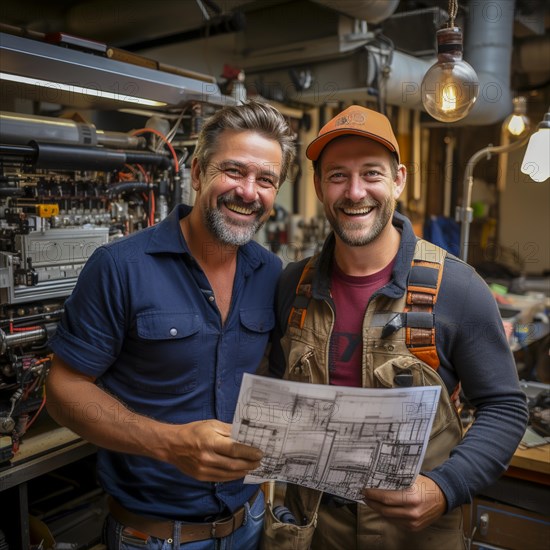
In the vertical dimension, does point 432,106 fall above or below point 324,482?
above

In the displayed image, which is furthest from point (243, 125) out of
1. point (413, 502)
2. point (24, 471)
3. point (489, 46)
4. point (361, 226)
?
point (489, 46)

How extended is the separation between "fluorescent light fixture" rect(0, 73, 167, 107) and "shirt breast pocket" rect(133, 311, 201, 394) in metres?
0.89

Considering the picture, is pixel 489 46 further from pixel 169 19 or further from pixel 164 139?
pixel 164 139

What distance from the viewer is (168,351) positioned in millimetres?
1404

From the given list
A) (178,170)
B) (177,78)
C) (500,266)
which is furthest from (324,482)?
(500,266)

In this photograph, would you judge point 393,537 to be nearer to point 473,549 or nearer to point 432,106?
point 473,549

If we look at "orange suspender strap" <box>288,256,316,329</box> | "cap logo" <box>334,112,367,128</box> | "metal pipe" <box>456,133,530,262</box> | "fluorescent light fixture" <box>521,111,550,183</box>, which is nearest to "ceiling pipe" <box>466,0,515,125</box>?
"metal pipe" <box>456,133,530,262</box>

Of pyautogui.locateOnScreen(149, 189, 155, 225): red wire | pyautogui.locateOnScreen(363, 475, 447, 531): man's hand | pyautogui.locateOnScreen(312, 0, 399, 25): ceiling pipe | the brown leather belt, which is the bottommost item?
the brown leather belt

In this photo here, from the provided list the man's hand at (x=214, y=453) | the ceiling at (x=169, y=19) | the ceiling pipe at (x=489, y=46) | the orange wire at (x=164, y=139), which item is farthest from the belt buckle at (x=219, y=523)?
the ceiling pipe at (x=489, y=46)

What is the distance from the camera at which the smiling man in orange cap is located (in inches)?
50.7

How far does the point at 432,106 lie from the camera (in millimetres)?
1839

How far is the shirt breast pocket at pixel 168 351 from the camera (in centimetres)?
139

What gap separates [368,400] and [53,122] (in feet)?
4.86

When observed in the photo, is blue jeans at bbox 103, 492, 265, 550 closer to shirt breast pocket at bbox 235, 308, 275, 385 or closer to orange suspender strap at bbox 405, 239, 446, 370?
shirt breast pocket at bbox 235, 308, 275, 385
